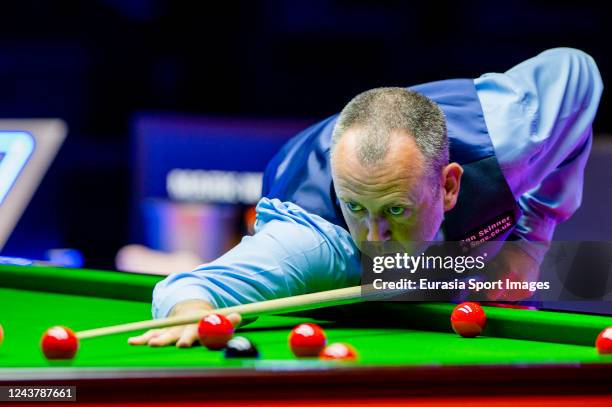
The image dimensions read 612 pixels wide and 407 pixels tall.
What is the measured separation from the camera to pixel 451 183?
3.23 m

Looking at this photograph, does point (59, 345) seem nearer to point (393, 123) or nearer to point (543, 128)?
point (393, 123)

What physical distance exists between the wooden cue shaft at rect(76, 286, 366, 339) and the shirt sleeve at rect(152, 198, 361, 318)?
0.12 metres

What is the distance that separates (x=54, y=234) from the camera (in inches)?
253

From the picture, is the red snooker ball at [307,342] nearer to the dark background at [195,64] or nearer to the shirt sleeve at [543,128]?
the shirt sleeve at [543,128]

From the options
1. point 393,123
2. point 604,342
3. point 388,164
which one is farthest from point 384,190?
point 604,342

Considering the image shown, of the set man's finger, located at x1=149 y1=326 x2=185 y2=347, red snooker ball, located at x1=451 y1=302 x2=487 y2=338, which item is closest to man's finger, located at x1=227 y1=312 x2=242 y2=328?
man's finger, located at x1=149 y1=326 x2=185 y2=347

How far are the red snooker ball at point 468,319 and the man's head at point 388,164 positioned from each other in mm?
471

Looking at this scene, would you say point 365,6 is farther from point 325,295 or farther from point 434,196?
point 325,295

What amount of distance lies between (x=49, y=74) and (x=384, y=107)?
13.2 ft

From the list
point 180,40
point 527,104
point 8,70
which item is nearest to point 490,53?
point 180,40

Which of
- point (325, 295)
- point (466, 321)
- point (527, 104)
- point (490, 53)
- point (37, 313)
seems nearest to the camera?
point (466, 321)

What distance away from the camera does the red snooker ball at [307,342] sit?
2100mm

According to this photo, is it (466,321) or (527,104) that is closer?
(466,321)

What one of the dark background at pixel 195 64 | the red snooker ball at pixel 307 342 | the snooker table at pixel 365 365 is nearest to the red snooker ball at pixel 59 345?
the snooker table at pixel 365 365
